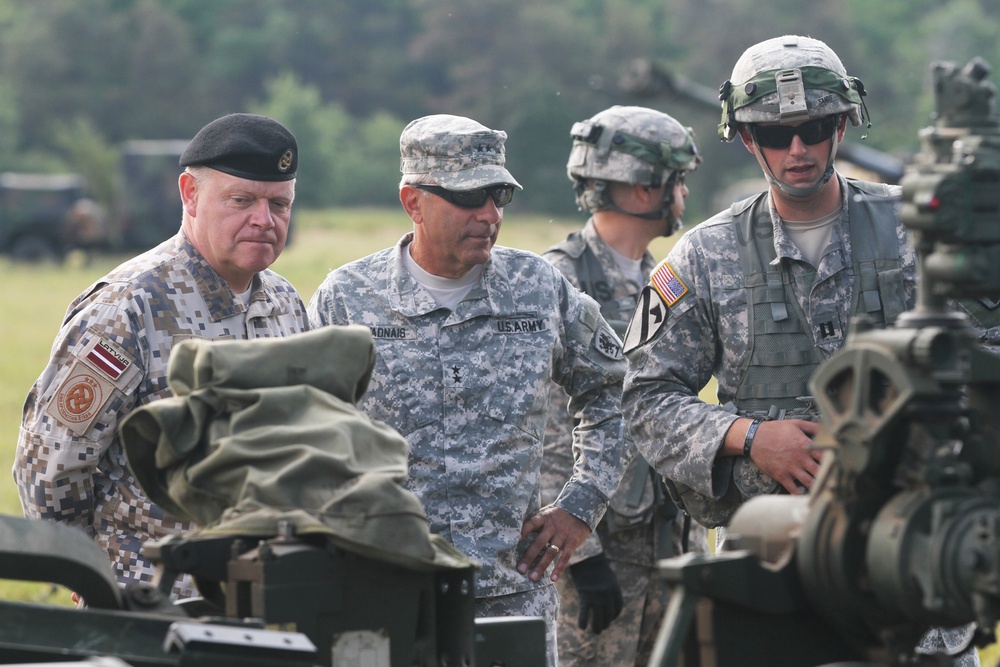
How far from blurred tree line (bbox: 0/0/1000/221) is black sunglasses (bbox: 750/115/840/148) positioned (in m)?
47.0

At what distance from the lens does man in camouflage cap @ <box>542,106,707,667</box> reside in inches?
250

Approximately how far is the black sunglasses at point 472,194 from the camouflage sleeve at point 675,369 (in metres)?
0.57

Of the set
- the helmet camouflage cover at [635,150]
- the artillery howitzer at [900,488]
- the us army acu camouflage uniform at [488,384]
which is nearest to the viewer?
the artillery howitzer at [900,488]

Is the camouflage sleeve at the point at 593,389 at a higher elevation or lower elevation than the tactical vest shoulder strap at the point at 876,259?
lower

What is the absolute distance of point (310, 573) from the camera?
3.29 metres

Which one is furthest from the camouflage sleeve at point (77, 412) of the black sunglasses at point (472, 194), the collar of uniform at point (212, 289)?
the black sunglasses at point (472, 194)

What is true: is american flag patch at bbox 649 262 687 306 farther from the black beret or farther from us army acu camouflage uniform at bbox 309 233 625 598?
the black beret

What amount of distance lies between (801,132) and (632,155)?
7.09 feet

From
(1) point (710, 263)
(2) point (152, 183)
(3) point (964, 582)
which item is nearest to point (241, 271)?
(1) point (710, 263)

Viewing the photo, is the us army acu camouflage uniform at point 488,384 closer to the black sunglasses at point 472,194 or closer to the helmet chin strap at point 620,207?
the black sunglasses at point 472,194

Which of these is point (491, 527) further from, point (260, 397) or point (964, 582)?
point (964, 582)

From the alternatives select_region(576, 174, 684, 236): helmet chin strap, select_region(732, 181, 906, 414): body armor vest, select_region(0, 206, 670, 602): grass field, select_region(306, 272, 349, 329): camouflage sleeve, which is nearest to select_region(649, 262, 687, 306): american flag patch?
select_region(732, 181, 906, 414): body armor vest

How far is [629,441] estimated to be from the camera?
6.33 meters

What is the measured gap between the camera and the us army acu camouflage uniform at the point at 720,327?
4.93 meters
